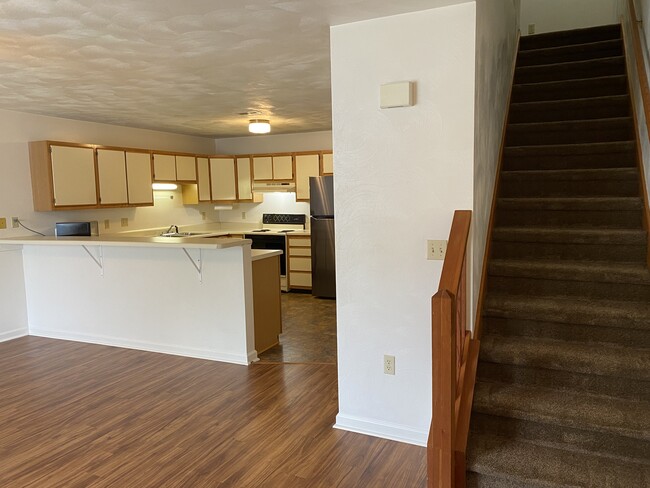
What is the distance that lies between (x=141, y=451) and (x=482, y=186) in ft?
7.77

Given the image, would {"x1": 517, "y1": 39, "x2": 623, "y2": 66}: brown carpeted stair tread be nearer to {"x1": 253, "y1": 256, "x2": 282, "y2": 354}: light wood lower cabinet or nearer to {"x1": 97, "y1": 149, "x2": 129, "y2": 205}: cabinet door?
{"x1": 253, "y1": 256, "x2": 282, "y2": 354}: light wood lower cabinet

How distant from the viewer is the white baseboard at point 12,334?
4785 millimetres

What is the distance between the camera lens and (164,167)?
6.30m

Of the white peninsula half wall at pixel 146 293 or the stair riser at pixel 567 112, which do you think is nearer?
the stair riser at pixel 567 112

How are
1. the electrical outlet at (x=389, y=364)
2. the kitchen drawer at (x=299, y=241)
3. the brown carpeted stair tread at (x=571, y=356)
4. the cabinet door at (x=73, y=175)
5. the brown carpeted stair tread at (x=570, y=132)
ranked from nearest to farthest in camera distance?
the brown carpeted stair tread at (x=571, y=356) → the electrical outlet at (x=389, y=364) → the brown carpeted stair tread at (x=570, y=132) → the cabinet door at (x=73, y=175) → the kitchen drawer at (x=299, y=241)

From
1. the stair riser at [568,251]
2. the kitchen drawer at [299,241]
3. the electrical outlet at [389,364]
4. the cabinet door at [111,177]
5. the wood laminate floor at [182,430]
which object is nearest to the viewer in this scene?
the wood laminate floor at [182,430]

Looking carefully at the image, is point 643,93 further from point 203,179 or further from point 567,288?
point 203,179

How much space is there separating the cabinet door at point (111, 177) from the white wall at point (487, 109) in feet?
13.4

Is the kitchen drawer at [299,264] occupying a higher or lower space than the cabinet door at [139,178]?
lower

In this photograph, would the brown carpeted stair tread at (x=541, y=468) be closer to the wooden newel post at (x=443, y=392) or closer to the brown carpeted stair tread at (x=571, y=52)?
the wooden newel post at (x=443, y=392)

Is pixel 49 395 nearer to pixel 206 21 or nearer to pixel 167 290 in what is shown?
pixel 167 290

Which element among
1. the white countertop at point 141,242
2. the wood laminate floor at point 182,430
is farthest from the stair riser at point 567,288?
the white countertop at point 141,242

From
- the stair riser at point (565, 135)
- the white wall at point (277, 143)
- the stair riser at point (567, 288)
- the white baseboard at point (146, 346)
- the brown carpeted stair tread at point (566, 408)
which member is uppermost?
the white wall at point (277, 143)

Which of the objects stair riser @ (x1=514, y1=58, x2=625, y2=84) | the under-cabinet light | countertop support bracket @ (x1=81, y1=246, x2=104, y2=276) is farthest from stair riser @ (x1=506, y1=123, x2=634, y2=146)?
the under-cabinet light
